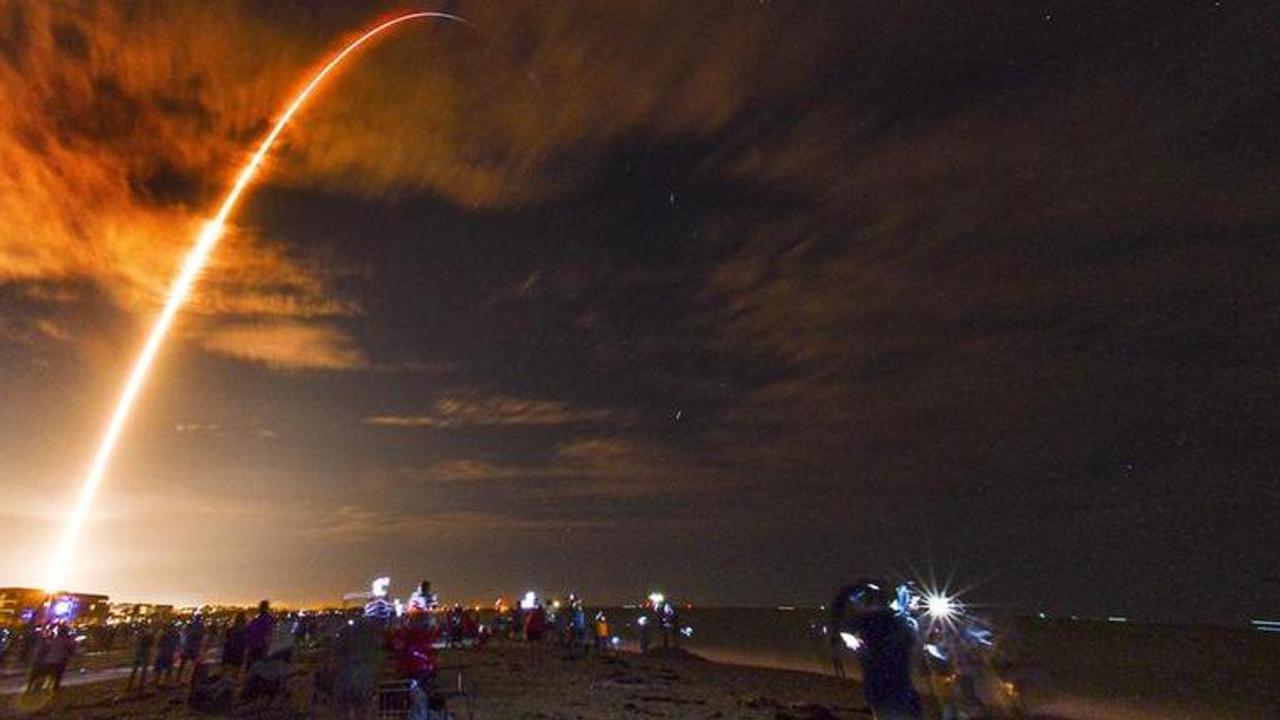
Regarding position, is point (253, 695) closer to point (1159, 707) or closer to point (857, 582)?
point (857, 582)

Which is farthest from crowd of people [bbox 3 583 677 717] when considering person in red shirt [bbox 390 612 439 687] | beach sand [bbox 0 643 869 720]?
beach sand [bbox 0 643 869 720]

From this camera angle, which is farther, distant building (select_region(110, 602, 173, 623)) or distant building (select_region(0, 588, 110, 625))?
distant building (select_region(110, 602, 173, 623))

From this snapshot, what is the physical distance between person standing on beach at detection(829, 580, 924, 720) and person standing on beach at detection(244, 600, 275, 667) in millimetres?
18180

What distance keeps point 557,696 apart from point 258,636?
29.6 ft

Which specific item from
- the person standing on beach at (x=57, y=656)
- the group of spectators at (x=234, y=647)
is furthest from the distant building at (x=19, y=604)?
the person standing on beach at (x=57, y=656)

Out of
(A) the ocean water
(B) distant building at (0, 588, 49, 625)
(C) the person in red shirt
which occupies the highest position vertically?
(B) distant building at (0, 588, 49, 625)

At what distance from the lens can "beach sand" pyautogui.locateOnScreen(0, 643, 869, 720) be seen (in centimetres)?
1652

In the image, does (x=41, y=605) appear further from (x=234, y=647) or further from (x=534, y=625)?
(x=234, y=647)

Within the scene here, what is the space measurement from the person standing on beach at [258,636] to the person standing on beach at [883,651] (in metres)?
18.2

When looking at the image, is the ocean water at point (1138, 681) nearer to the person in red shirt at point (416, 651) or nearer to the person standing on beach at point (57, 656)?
the person in red shirt at point (416, 651)

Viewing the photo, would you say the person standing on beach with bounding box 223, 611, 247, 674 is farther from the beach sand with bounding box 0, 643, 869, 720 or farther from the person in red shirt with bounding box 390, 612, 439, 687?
the person in red shirt with bounding box 390, 612, 439, 687

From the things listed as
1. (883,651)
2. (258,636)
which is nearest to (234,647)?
(258,636)

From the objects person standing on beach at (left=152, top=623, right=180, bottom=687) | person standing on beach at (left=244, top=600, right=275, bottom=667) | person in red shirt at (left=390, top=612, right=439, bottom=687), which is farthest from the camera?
person standing on beach at (left=152, top=623, right=180, bottom=687)

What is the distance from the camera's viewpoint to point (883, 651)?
8867 mm
